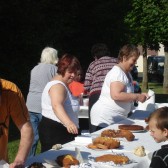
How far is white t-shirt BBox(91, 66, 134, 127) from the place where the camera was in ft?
15.7

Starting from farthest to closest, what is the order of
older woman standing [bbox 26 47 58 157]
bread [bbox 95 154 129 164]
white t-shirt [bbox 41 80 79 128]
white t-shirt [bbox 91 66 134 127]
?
older woman standing [bbox 26 47 58 157]
white t-shirt [bbox 91 66 134 127]
white t-shirt [bbox 41 80 79 128]
bread [bbox 95 154 129 164]

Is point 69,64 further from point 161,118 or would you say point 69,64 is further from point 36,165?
point 161,118

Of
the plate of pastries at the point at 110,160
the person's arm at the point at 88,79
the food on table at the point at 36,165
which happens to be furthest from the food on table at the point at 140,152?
the person's arm at the point at 88,79

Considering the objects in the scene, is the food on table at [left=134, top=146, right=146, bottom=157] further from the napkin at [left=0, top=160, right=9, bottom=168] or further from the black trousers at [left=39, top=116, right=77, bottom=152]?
the napkin at [left=0, top=160, right=9, bottom=168]

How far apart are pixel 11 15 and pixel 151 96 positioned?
6554mm

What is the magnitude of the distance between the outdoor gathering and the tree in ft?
15.8

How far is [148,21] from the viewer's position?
62.5 ft

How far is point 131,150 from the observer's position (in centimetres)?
377

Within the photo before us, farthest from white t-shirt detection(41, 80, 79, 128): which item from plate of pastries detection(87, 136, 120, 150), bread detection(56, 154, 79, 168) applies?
bread detection(56, 154, 79, 168)

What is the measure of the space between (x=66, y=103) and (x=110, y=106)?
895mm

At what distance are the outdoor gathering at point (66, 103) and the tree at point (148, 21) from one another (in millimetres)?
4824

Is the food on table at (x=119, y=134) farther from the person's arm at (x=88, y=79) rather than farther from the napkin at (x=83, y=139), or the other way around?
the person's arm at (x=88, y=79)


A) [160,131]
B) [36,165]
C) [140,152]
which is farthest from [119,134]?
[160,131]

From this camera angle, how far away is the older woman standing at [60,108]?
155 inches
